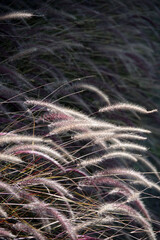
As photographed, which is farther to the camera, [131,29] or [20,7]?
[131,29]

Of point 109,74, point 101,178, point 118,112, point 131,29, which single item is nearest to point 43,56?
point 109,74

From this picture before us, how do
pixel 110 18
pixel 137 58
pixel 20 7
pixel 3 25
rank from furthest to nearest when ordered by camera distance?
1. pixel 110 18
2. pixel 137 58
3. pixel 20 7
4. pixel 3 25

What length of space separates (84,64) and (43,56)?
40 cm

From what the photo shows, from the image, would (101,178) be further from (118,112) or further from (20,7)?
(20,7)

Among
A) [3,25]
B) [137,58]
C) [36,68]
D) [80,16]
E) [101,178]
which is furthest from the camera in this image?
[80,16]

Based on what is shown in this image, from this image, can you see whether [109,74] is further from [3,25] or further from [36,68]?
[3,25]

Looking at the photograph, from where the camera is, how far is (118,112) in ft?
8.82

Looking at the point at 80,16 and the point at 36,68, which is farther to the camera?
the point at 80,16

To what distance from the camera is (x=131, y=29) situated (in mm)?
3400

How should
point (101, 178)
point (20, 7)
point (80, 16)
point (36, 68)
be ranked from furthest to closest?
point (80, 16), point (20, 7), point (36, 68), point (101, 178)

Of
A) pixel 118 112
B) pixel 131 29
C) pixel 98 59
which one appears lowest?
pixel 118 112

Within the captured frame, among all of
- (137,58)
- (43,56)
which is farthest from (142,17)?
(43,56)

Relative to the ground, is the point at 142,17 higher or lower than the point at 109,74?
higher

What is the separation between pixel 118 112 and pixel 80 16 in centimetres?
127
